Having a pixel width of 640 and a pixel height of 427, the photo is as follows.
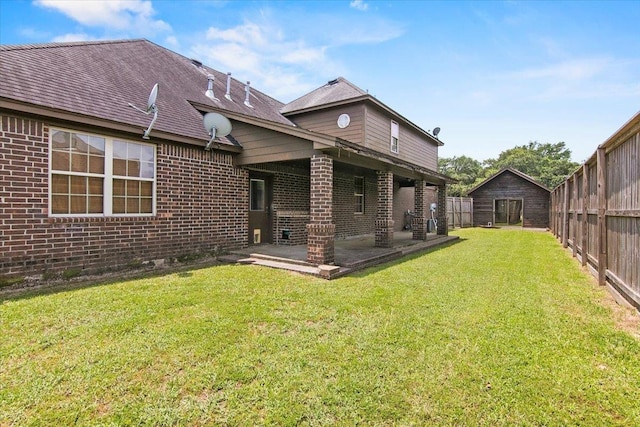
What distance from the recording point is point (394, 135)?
47.2 ft

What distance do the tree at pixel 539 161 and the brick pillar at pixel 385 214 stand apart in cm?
4539

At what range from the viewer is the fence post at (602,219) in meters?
5.33

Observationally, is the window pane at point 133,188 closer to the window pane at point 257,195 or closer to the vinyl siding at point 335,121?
the window pane at point 257,195

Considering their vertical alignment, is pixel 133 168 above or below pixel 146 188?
above

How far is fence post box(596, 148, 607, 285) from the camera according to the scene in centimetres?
533

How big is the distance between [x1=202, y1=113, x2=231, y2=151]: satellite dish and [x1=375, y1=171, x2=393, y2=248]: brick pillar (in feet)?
15.2

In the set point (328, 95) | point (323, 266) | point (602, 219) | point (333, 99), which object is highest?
point (328, 95)

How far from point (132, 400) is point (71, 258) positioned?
471 centimetres

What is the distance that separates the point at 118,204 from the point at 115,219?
Answer: 31 centimetres

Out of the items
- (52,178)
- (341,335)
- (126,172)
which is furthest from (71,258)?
(341,335)

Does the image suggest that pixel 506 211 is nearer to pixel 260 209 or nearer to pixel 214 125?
pixel 260 209

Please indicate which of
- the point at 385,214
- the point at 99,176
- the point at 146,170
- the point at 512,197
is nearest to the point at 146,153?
the point at 146,170

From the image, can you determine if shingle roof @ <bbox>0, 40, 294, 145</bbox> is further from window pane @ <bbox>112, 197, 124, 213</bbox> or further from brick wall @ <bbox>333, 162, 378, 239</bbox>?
brick wall @ <bbox>333, 162, 378, 239</bbox>

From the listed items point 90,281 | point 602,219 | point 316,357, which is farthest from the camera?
point 90,281
